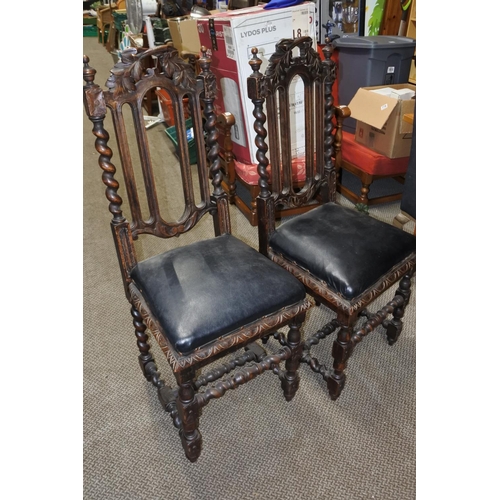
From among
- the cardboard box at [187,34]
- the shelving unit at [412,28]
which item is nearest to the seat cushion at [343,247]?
the shelving unit at [412,28]

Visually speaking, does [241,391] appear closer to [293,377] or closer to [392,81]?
[293,377]

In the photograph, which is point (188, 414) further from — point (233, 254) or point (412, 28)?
point (412, 28)

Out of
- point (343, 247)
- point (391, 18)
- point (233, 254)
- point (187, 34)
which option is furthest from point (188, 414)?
point (391, 18)

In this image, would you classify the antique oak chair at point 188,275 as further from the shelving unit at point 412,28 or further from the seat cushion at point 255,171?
the shelving unit at point 412,28

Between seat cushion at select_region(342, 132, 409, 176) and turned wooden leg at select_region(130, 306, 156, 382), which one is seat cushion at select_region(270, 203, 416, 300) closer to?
turned wooden leg at select_region(130, 306, 156, 382)

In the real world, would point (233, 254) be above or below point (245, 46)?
below

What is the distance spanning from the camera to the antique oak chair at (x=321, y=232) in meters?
1.33

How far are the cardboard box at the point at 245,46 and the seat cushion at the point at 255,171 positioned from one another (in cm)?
6

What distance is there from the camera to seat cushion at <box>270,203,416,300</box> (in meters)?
1.31

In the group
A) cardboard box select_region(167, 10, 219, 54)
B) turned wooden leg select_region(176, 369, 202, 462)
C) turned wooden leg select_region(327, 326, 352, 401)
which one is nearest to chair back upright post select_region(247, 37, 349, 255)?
turned wooden leg select_region(327, 326, 352, 401)

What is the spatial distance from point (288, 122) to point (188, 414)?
1.00m

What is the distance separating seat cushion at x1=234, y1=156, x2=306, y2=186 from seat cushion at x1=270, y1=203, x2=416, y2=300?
1022mm

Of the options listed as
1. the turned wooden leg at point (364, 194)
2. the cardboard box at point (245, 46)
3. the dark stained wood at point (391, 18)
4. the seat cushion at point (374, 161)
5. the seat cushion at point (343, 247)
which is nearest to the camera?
the seat cushion at point (343, 247)

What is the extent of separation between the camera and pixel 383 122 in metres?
2.41
